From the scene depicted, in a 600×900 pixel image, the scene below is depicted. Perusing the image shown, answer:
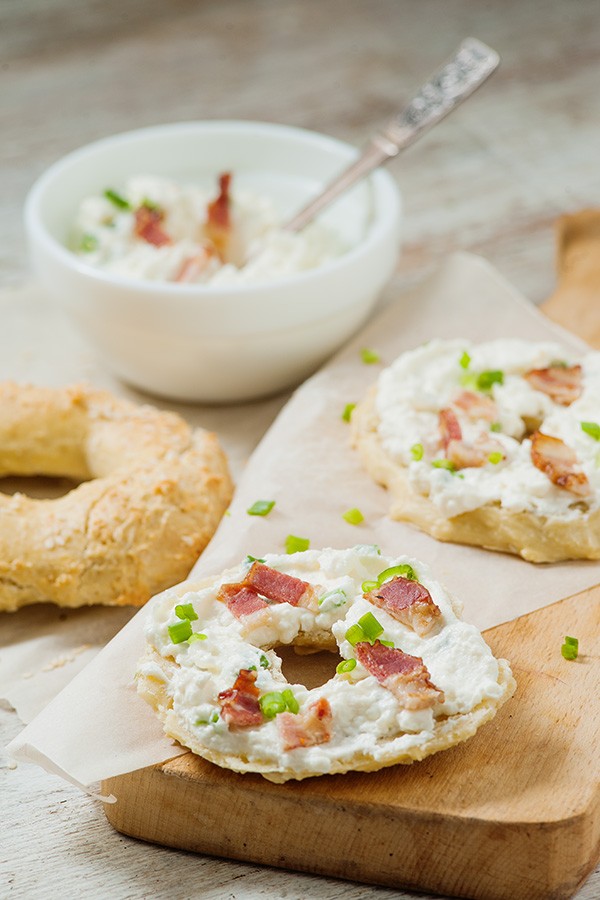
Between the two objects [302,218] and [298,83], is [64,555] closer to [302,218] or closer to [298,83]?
[302,218]

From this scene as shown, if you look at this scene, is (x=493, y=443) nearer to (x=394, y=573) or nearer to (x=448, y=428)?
(x=448, y=428)

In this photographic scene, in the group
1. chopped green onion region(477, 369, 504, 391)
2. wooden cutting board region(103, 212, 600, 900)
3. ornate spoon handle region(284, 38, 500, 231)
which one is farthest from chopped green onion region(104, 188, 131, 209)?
wooden cutting board region(103, 212, 600, 900)

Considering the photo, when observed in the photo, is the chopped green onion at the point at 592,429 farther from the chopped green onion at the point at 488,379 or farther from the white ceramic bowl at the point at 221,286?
the white ceramic bowl at the point at 221,286

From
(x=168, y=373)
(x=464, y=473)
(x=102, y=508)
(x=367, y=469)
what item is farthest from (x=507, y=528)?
(x=168, y=373)

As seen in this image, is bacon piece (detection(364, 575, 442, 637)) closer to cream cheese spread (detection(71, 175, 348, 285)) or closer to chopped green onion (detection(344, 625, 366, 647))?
chopped green onion (detection(344, 625, 366, 647))

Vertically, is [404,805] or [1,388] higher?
[404,805]

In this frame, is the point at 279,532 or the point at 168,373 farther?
the point at 168,373
